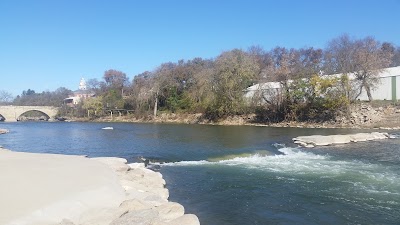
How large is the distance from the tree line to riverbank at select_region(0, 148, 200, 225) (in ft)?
134

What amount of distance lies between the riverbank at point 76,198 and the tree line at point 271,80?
40797mm

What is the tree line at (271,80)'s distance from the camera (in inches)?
1896

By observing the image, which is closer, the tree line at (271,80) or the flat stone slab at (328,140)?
the flat stone slab at (328,140)

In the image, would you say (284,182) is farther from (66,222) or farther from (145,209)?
(66,222)

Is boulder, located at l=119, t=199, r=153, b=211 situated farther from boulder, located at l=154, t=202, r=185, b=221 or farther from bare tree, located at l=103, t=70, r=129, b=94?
bare tree, located at l=103, t=70, r=129, b=94

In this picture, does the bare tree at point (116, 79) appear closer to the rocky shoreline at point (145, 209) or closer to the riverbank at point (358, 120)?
the riverbank at point (358, 120)

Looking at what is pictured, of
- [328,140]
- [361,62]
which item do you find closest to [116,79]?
[361,62]

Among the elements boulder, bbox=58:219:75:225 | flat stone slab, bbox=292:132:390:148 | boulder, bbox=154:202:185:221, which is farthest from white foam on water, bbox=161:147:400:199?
boulder, bbox=58:219:75:225

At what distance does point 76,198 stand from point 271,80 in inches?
1905

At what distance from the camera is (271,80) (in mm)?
54969

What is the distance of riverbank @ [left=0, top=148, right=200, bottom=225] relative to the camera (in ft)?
28.4

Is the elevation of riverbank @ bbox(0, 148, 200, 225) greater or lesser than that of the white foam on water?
greater

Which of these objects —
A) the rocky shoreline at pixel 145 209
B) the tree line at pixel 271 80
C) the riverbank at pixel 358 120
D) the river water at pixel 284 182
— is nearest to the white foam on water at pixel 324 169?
the river water at pixel 284 182

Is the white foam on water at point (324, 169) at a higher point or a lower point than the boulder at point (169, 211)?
lower
